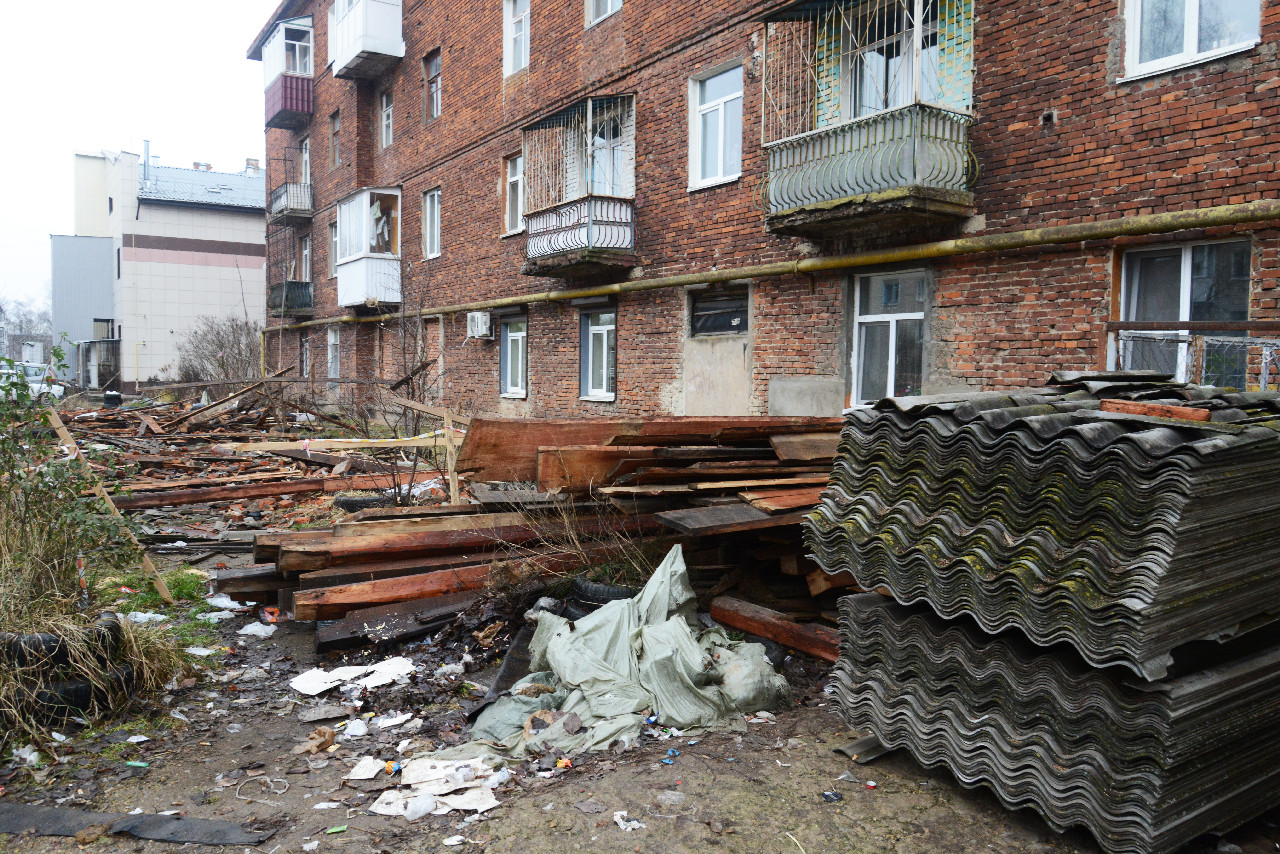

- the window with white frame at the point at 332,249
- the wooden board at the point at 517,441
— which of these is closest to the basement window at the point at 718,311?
the wooden board at the point at 517,441

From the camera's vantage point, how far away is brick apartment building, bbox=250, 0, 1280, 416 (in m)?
7.10

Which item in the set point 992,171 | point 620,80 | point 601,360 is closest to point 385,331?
point 601,360

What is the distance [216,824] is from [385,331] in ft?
65.6

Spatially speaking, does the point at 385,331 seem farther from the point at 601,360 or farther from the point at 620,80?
the point at 620,80

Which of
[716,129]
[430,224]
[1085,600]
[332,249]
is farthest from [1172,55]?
[332,249]

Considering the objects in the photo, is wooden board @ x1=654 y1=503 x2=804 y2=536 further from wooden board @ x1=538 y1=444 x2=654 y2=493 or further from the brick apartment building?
the brick apartment building

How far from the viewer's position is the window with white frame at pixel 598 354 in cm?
1438

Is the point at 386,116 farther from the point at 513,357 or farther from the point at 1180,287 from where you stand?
the point at 1180,287

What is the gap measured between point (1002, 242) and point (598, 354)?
26.0ft

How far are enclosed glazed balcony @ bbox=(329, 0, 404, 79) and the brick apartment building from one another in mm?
145

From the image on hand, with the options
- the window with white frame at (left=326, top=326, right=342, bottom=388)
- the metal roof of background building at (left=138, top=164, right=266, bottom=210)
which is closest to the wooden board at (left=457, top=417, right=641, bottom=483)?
the window with white frame at (left=326, top=326, right=342, bottom=388)

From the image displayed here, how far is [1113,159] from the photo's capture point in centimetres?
752

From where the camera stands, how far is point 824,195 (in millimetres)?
9328

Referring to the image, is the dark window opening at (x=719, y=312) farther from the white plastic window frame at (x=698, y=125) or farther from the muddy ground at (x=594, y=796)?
the muddy ground at (x=594, y=796)
